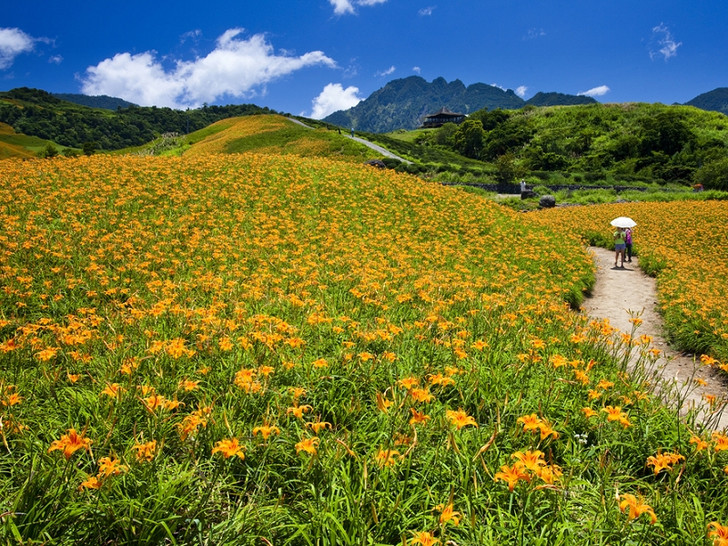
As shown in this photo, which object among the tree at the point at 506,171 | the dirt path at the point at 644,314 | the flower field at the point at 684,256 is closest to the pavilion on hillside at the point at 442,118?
the tree at the point at 506,171

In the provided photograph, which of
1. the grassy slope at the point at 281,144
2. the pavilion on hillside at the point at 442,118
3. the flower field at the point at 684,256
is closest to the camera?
the flower field at the point at 684,256

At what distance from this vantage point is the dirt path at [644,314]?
5.49m

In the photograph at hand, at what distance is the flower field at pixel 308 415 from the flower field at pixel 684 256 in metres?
3.42

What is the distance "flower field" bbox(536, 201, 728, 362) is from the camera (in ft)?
23.9

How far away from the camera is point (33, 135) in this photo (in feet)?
273

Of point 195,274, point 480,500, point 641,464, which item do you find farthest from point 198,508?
point 195,274

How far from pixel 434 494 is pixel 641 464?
1815 mm

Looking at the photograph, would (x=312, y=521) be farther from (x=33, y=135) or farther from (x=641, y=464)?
(x=33, y=135)

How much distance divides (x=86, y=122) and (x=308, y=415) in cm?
12164

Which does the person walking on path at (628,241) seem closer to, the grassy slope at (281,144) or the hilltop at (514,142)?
the hilltop at (514,142)

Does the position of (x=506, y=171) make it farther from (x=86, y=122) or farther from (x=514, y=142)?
(x=86, y=122)

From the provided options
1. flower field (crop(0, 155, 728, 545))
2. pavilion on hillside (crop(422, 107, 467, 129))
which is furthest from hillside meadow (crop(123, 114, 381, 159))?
pavilion on hillside (crop(422, 107, 467, 129))

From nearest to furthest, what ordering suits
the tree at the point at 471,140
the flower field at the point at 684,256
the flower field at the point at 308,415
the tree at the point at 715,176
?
the flower field at the point at 308,415 → the flower field at the point at 684,256 → the tree at the point at 715,176 → the tree at the point at 471,140

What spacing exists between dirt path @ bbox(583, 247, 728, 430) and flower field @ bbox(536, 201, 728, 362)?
0.98 ft
